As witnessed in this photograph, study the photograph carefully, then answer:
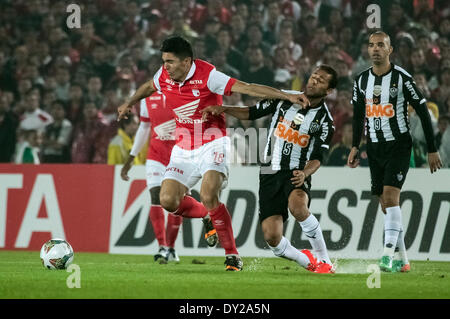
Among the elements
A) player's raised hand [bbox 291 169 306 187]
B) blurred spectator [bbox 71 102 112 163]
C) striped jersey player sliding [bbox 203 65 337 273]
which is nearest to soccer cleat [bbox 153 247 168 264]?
striped jersey player sliding [bbox 203 65 337 273]

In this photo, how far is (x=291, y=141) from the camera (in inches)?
333

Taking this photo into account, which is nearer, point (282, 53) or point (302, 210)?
point (302, 210)

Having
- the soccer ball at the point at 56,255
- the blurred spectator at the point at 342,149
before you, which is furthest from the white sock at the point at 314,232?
the blurred spectator at the point at 342,149

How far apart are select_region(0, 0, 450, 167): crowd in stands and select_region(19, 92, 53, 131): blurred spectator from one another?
0.02m

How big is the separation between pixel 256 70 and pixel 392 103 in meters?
5.53

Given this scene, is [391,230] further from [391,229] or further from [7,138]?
[7,138]

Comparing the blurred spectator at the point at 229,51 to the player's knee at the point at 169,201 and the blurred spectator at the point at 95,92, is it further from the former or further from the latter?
the player's knee at the point at 169,201

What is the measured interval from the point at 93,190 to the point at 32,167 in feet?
3.03

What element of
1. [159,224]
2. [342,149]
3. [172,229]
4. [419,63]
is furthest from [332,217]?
[419,63]

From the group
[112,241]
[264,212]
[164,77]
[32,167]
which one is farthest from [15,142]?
[264,212]

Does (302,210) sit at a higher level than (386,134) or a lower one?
lower

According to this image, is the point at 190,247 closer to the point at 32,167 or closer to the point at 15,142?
the point at 32,167

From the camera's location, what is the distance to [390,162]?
28.6ft

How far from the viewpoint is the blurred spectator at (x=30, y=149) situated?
12742 millimetres
